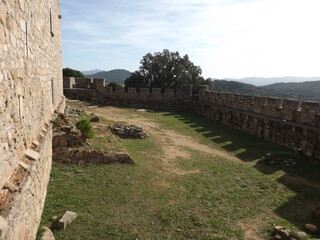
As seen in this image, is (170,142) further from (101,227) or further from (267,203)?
(101,227)

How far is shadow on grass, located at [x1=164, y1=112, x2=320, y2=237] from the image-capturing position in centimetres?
614

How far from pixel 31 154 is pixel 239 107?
1428cm

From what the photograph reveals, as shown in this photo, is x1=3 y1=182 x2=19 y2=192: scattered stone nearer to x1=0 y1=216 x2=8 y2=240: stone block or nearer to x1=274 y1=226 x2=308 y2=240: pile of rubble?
x1=0 y1=216 x2=8 y2=240: stone block

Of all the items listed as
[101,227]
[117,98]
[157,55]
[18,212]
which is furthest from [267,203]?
[157,55]

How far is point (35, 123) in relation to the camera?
5738 millimetres

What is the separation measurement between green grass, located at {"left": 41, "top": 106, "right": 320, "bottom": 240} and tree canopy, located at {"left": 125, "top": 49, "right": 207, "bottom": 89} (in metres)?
27.2

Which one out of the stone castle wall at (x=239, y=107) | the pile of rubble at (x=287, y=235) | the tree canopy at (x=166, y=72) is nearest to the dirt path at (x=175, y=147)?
the stone castle wall at (x=239, y=107)

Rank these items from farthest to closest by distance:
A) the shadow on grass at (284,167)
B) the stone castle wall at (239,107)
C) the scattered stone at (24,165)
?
1. the stone castle wall at (239,107)
2. the shadow on grass at (284,167)
3. the scattered stone at (24,165)

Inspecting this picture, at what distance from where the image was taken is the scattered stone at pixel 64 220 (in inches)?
189

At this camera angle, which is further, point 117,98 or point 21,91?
point 117,98

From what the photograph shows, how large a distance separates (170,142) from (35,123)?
740 centimetres

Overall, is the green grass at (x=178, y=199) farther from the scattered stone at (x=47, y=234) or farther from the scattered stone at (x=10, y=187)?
the scattered stone at (x=10, y=187)

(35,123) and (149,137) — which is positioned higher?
(35,123)

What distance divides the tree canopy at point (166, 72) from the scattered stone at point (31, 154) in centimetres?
3149
